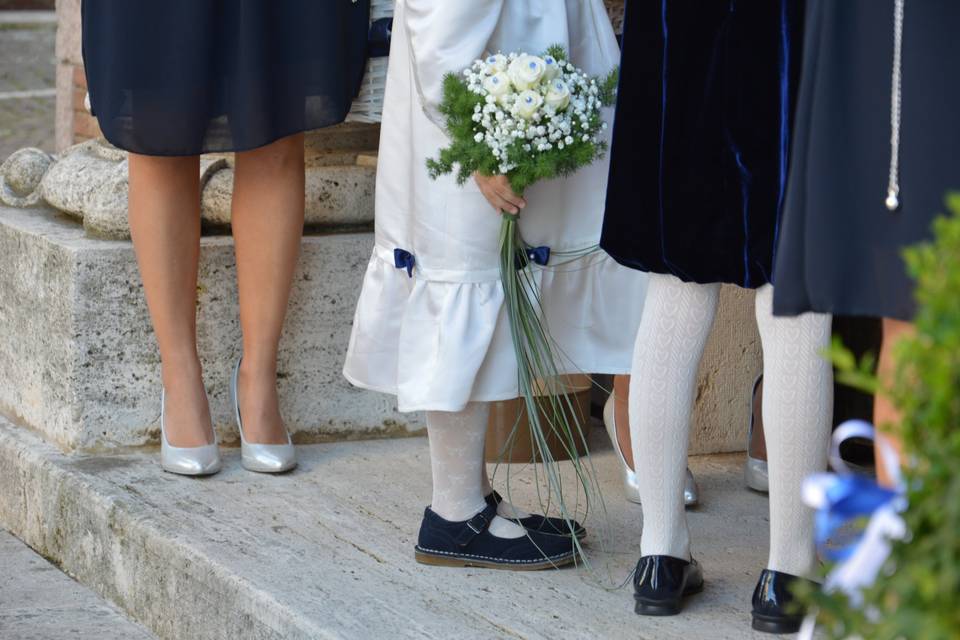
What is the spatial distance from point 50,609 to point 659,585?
4.77 ft

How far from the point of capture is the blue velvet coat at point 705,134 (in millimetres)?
2281

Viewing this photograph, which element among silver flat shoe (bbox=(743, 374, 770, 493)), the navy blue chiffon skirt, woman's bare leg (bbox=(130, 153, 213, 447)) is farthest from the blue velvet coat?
woman's bare leg (bbox=(130, 153, 213, 447))

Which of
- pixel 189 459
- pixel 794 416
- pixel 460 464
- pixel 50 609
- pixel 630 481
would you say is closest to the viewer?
pixel 794 416

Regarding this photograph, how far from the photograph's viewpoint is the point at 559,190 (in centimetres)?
278

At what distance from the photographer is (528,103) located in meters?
2.46

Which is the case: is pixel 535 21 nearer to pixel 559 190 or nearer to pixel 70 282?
pixel 559 190

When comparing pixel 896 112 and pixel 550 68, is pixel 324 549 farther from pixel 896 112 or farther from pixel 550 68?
pixel 896 112

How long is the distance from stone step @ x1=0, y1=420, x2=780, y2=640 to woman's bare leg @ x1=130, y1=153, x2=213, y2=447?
163mm

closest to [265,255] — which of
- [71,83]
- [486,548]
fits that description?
[486,548]

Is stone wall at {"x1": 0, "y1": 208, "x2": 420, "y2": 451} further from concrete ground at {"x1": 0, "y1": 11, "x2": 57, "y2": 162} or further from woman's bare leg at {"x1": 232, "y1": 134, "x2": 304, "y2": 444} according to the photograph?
concrete ground at {"x1": 0, "y1": 11, "x2": 57, "y2": 162}

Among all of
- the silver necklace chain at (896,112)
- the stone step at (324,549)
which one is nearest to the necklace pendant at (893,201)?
the silver necklace chain at (896,112)

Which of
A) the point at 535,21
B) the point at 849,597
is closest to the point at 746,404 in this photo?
the point at 535,21

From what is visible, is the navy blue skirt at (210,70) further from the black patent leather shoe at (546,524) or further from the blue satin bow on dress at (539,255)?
the black patent leather shoe at (546,524)

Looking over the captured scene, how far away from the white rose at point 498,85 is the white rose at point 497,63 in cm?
2
